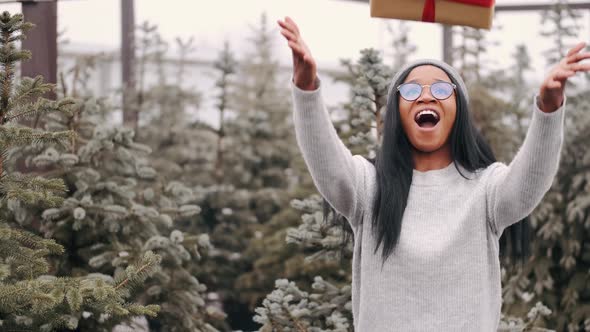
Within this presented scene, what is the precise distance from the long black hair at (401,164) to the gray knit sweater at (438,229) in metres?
0.03

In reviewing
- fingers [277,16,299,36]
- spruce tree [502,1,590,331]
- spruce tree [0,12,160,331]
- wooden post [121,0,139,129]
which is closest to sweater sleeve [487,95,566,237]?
fingers [277,16,299,36]

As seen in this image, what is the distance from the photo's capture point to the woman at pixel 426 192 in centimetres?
256

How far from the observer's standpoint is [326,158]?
2.63 metres

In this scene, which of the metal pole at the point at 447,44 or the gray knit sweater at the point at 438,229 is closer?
the gray knit sweater at the point at 438,229

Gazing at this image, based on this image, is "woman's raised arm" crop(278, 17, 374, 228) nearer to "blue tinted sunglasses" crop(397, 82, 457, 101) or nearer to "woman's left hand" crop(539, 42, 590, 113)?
"blue tinted sunglasses" crop(397, 82, 457, 101)

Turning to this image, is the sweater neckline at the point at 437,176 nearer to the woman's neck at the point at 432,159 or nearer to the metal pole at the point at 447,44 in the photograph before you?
the woman's neck at the point at 432,159

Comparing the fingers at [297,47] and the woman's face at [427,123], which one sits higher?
the fingers at [297,47]

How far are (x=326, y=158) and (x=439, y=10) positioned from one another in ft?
1.96

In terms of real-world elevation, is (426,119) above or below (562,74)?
below

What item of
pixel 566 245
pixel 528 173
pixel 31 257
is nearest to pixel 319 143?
pixel 528 173

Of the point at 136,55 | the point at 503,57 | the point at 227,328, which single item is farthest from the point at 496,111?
the point at 136,55

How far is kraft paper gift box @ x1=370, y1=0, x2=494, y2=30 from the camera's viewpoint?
2928 millimetres

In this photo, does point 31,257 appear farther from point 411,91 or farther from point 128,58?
point 128,58

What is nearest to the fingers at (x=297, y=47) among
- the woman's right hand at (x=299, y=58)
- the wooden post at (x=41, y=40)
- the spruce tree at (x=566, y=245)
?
the woman's right hand at (x=299, y=58)
